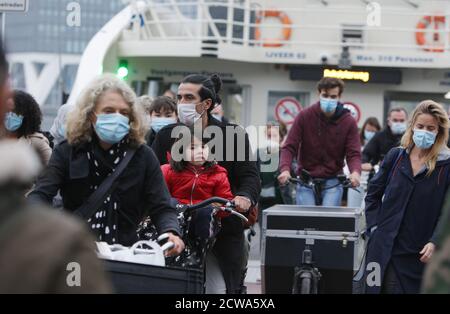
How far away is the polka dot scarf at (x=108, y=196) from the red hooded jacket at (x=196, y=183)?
1417 millimetres

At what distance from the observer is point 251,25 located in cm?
2361

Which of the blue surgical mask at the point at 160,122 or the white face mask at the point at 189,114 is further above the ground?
the white face mask at the point at 189,114

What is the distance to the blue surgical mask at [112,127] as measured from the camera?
210 inches

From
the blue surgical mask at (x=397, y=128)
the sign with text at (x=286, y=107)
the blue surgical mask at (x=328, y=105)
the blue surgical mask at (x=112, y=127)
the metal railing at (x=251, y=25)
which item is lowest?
the sign with text at (x=286, y=107)

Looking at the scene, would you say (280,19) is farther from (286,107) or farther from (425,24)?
(425,24)

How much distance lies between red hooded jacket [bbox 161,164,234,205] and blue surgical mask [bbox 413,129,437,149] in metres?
1.33

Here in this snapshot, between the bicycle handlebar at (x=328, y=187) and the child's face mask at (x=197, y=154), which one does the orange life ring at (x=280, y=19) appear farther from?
the child's face mask at (x=197, y=154)

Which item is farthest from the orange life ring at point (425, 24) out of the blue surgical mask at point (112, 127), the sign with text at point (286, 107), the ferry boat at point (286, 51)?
the blue surgical mask at point (112, 127)

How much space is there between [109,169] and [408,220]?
95.5 inches

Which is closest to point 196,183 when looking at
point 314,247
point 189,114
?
point 189,114

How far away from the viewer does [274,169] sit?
1286 centimetres

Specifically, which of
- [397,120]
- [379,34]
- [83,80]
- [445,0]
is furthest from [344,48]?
[397,120]

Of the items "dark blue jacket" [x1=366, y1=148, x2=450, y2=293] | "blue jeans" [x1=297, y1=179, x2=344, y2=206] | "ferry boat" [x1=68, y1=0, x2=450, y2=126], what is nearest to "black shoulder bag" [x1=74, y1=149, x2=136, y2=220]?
"dark blue jacket" [x1=366, y1=148, x2=450, y2=293]
